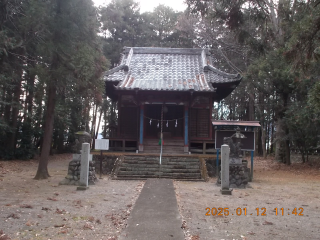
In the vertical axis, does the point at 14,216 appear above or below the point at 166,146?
below

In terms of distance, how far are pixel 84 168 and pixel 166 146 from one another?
6898mm

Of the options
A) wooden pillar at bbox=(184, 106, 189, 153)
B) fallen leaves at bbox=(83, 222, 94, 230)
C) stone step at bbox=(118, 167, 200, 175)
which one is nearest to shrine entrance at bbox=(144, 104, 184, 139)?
wooden pillar at bbox=(184, 106, 189, 153)

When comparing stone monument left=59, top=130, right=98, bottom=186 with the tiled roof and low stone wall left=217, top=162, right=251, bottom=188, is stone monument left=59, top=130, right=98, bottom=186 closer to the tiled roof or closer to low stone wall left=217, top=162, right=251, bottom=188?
low stone wall left=217, top=162, right=251, bottom=188

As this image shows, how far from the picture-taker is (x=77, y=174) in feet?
30.9

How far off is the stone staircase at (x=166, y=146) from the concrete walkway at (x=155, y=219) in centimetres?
664

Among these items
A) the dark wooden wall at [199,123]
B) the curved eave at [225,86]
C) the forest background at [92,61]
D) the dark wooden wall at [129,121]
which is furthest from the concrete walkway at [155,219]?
the curved eave at [225,86]

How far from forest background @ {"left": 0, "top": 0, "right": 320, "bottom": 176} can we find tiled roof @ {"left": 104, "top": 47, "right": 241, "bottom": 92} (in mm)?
2081

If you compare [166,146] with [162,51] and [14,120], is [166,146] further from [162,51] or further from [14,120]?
[14,120]

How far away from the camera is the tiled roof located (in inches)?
583

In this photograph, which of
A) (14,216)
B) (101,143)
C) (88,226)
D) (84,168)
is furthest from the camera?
(101,143)

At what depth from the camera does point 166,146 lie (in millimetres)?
15086

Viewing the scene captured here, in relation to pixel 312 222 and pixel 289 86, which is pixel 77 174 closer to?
pixel 312 222

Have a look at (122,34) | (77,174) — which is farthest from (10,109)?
(122,34)

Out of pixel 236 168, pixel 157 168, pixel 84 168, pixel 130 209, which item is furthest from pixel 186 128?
pixel 130 209
